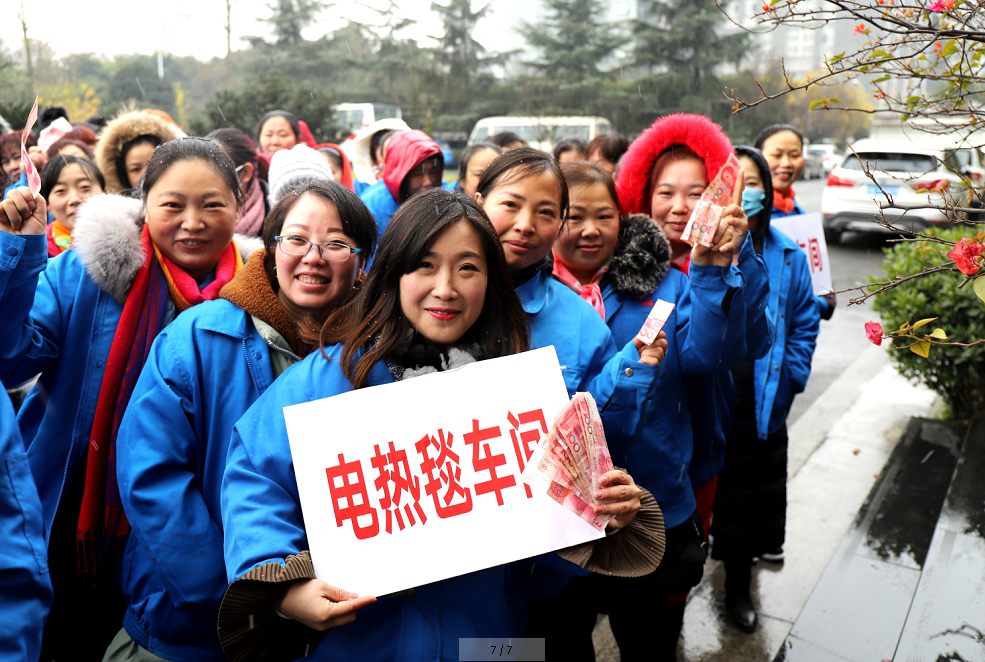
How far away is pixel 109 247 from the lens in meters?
2.10

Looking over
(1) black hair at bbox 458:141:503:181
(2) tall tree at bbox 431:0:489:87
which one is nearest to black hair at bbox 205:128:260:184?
(1) black hair at bbox 458:141:503:181

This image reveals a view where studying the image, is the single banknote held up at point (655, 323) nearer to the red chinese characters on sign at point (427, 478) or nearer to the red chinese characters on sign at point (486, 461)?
the red chinese characters on sign at point (427, 478)

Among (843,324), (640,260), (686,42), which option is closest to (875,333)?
(640,260)

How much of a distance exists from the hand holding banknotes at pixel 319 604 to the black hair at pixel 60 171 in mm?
2847

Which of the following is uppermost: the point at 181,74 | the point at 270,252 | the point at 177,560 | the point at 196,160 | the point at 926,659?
the point at 181,74

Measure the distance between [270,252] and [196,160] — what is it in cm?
43

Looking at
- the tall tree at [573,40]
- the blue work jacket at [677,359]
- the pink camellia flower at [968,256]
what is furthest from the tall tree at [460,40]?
the pink camellia flower at [968,256]

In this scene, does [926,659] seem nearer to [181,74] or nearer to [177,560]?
[177,560]

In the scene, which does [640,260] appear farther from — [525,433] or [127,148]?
[127,148]

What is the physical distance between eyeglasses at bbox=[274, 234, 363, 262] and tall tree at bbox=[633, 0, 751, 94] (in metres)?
24.6

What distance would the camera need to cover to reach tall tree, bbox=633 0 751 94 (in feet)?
78.8

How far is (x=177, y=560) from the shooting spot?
68.1 inches

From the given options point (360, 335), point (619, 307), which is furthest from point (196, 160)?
point (619, 307)

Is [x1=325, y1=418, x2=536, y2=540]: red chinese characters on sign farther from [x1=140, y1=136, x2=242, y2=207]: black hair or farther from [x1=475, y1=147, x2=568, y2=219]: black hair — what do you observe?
[x1=140, y1=136, x2=242, y2=207]: black hair
